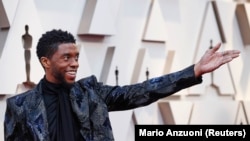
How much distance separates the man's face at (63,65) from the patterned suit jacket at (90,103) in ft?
0.17

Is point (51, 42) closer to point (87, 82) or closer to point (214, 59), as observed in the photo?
point (87, 82)

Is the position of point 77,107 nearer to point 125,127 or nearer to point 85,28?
point 85,28

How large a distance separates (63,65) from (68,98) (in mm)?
93

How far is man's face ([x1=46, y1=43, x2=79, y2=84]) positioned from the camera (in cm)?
172

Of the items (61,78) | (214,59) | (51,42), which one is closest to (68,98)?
(61,78)

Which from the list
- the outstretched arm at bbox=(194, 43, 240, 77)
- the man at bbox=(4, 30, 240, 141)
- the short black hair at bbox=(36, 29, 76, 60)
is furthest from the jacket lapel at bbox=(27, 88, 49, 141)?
the outstretched arm at bbox=(194, 43, 240, 77)

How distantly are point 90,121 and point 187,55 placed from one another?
76.0 inches

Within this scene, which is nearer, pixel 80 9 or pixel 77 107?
pixel 77 107

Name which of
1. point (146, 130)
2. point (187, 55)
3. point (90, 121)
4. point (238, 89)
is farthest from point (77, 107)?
point (238, 89)

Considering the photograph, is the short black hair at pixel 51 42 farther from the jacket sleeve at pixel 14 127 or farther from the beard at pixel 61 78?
the jacket sleeve at pixel 14 127

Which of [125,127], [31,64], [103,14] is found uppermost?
[103,14]

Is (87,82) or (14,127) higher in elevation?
(87,82)

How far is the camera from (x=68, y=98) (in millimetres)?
1743

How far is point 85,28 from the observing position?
2.95 m
